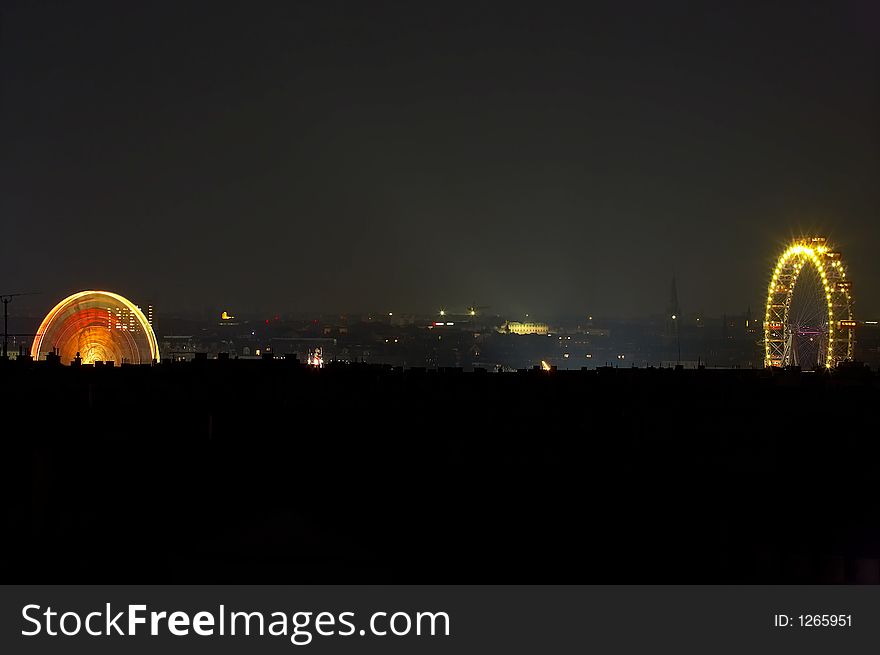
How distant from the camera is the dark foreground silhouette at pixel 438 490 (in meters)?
18.0

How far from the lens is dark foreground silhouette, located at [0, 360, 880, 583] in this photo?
18016mm

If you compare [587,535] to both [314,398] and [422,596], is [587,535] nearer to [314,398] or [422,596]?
[422,596]

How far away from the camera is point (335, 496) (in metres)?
22.4

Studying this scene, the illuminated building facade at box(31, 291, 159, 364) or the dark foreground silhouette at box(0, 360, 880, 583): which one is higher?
the illuminated building facade at box(31, 291, 159, 364)

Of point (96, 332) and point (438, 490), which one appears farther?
point (96, 332)

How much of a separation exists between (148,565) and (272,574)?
2.10m

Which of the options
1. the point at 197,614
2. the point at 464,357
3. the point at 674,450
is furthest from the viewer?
the point at 464,357

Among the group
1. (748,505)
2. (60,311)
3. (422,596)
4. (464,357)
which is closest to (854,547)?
(748,505)

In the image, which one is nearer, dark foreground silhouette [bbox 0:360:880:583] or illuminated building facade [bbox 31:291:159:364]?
dark foreground silhouette [bbox 0:360:880:583]

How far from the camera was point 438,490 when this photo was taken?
2247cm

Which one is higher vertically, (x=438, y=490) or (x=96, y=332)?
(x=96, y=332)

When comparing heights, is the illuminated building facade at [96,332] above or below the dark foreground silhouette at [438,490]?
above

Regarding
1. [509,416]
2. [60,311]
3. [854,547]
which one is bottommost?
[854,547]

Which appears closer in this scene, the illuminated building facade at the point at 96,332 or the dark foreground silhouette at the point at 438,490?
the dark foreground silhouette at the point at 438,490
